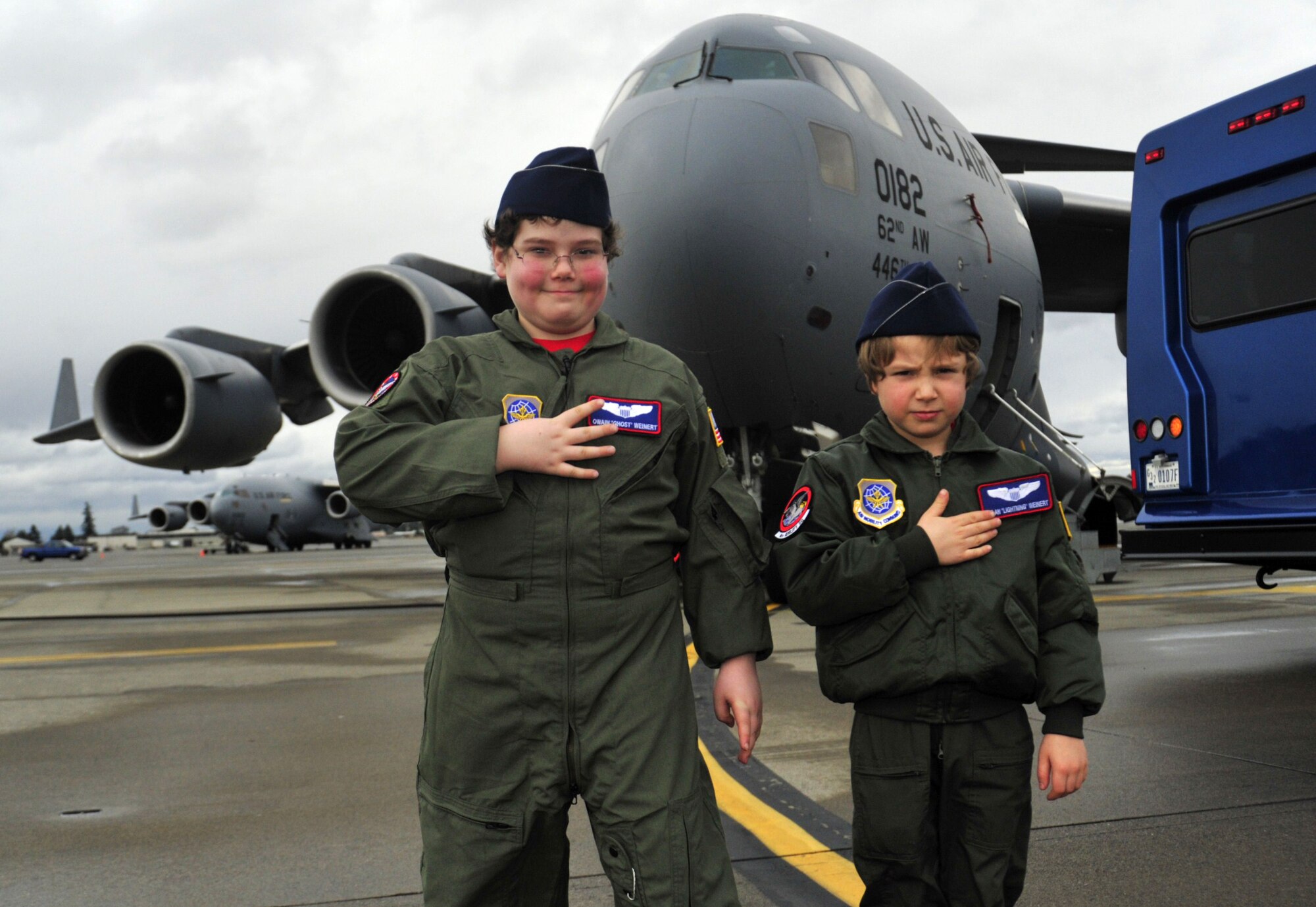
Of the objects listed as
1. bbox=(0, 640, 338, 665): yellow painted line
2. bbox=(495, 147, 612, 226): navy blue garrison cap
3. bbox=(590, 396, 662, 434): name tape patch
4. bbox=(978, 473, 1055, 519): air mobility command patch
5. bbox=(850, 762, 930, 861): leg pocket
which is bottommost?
bbox=(0, 640, 338, 665): yellow painted line

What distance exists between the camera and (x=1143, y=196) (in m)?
5.31

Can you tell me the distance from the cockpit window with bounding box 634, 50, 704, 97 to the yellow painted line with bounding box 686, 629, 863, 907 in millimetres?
4687

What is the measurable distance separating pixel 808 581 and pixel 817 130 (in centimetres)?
502

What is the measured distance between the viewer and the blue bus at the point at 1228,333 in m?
4.55

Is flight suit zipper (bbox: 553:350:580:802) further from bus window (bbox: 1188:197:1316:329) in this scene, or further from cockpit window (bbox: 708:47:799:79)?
cockpit window (bbox: 708:47:799:79)

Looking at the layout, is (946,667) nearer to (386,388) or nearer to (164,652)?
(386,388)

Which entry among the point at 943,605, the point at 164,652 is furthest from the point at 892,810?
the point at 164,652

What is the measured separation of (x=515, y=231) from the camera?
1882mm

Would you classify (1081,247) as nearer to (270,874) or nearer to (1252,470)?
(1252,470)

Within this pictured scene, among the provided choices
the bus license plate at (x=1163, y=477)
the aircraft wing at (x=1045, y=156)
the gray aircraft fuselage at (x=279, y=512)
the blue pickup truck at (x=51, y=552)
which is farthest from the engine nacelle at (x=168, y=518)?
the bus license plate at (x=1163, y=477)

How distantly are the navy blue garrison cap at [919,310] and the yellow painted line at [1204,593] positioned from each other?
791cm

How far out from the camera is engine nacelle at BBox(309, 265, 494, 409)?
10391mm

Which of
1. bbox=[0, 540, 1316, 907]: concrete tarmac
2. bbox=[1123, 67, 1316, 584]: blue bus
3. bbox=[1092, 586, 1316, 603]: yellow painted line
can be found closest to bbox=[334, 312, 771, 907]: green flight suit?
bbox=[0, 540, 1316, 907]: concrete tarmac

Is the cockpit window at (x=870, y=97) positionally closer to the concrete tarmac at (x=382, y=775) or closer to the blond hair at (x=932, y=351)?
the concrete tarmac at (x=382, y=775)
